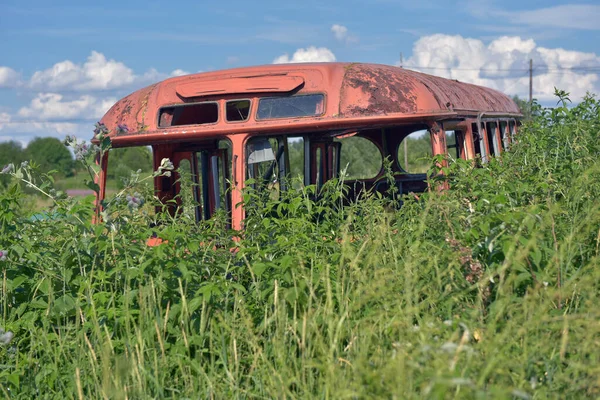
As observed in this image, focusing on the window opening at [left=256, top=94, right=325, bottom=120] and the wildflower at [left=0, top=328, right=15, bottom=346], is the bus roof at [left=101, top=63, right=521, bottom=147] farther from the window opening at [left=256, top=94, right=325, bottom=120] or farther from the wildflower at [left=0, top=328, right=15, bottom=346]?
the wildflower at [left=0, top=328, right=15, bottom=346]

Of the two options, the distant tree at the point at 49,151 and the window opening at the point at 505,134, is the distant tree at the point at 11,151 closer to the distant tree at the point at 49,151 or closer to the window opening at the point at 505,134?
the distant tree at the point at 49,151

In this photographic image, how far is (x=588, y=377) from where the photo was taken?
3199mm

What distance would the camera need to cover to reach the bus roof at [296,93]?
6840 mm

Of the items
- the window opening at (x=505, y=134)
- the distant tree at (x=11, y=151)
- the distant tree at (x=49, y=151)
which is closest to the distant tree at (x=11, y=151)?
the distant tree at (x=11, y=151)

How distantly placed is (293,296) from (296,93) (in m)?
3.38

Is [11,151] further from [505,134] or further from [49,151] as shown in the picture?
[505,134]

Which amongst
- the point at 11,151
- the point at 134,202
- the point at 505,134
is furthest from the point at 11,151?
the point at 134,202

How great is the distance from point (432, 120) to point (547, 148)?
1.10 meters

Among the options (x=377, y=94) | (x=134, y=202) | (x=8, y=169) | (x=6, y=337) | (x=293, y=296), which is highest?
(x=377, y=94)

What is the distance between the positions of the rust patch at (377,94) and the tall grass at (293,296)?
1416 mm

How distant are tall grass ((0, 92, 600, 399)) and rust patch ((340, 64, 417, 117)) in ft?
4.65

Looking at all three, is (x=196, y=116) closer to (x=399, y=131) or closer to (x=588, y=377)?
(x=399, y=131)

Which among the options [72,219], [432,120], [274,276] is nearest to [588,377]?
[274,276]

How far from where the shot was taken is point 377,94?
6.92 meters
